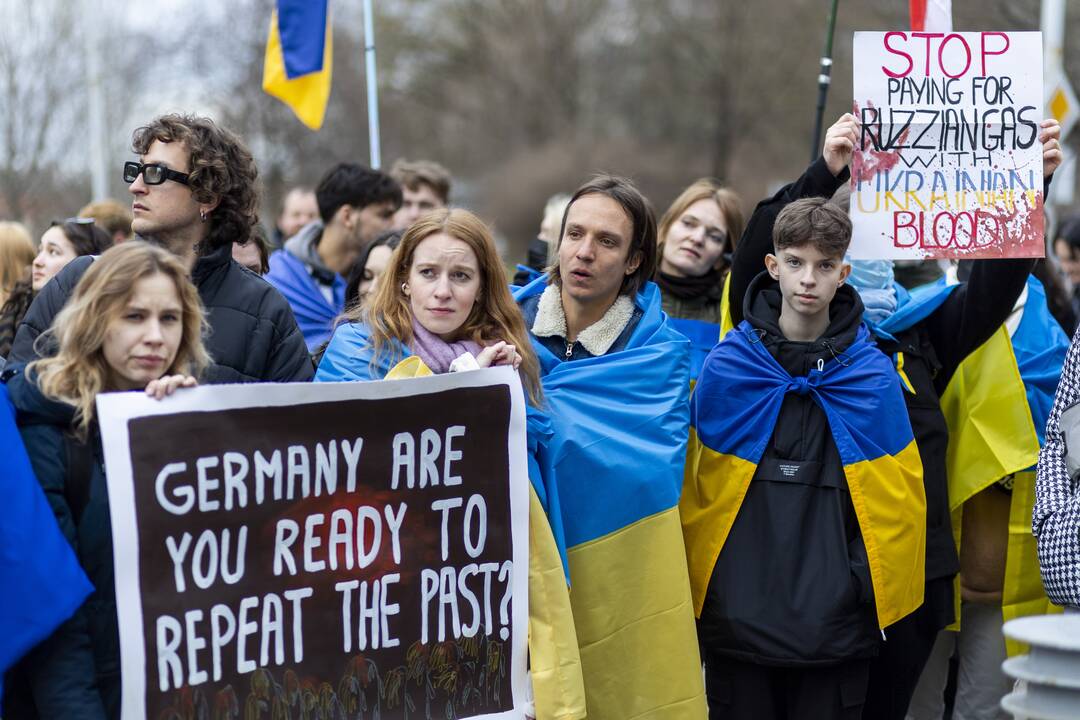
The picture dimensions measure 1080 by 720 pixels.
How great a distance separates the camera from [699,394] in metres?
4.22

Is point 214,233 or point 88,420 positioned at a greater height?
point 214,233

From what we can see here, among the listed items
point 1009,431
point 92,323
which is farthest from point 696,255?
point 92,323

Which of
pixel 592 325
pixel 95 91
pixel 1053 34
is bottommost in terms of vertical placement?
pixel 592 325

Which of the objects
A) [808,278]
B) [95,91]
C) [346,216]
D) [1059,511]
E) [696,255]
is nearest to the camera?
[1059,511]

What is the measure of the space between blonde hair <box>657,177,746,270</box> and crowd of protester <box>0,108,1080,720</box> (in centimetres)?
100

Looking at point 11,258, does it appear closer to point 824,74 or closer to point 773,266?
point 773,266

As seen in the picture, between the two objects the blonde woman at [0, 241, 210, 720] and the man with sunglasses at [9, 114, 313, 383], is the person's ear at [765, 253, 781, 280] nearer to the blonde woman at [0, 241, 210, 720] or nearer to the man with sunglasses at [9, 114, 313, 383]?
the man with sunglasses at [9, 114, 313, 383]

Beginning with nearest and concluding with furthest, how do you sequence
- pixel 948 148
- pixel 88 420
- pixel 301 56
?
1. pixel 88 420
2. pixel 948 148
3. pixel 301 56

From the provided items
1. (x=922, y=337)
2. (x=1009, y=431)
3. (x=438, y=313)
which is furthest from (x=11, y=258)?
(x=1009, y=431)

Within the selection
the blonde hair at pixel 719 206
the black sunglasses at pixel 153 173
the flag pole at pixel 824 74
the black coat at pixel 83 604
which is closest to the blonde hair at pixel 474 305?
the black sunglasses at pixel 153 173

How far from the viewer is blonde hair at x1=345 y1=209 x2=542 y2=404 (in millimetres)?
3867

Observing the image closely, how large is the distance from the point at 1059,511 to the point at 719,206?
7.66ft

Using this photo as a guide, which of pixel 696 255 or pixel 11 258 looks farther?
pixel 11 258

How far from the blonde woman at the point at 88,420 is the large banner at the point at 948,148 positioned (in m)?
2.29
